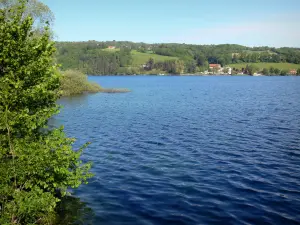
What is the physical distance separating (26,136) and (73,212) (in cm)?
686

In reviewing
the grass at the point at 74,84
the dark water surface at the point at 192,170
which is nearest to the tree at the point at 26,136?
the dark water surface at the point at 192,170

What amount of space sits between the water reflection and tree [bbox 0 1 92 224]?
190 cm

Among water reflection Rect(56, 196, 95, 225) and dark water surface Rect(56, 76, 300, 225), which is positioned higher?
dark water surface Rect(56, 76, 300, 225)

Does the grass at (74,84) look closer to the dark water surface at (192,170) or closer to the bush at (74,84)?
the bush at (74,84)

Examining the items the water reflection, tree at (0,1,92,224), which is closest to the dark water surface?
the water reflection

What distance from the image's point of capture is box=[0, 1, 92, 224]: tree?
48.0 feet

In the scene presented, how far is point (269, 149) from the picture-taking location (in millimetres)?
35531

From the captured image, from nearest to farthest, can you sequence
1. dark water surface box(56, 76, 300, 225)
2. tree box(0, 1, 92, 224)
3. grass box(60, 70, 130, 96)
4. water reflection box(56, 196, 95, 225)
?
tree box(0, 1, 92, 224), water reflection box(56, 196, 95, 225), dark water surface box(56, 76, 300, 225), grass box(60, 70, 130, 96)

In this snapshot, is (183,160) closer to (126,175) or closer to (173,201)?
(126,175)

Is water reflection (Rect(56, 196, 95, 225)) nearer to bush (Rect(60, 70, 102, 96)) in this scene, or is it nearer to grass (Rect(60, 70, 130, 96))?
grass (Rect(60, 70, 130, 96))

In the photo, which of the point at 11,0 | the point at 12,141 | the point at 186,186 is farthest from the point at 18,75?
the point at 11,0

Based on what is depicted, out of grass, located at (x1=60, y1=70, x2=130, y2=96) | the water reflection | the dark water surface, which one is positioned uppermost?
grass, located at (x1=60, y1=70, x2=130, y2=96)

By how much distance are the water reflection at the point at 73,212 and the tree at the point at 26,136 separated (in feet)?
6.24

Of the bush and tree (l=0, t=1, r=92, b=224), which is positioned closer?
tree (l=0, t=1, r=92, b=224)
